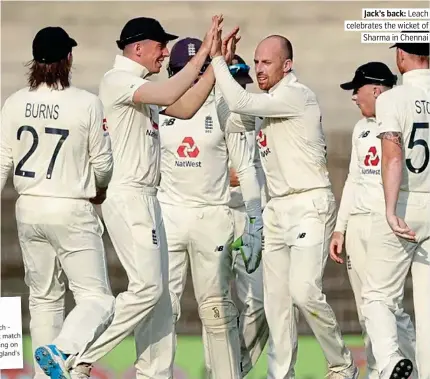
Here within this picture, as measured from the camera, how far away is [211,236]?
8.84 m

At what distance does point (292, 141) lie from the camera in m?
8.15

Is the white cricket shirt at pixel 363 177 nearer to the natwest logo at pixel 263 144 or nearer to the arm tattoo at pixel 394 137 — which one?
the natwest logo at pixel 263 144

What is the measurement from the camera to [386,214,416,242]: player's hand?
7.50 meters

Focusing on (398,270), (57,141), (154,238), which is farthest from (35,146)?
(398,270)

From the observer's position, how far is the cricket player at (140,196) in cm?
765

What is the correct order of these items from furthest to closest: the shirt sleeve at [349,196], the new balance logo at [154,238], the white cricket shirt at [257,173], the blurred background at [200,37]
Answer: the blurred background at [200,37], the white cricket shirt at [257,173], the shirt sleeve at [349,196], the new balance logo at [154,238]

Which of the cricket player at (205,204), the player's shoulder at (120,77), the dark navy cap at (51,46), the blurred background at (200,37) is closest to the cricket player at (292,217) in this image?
the cricket player at (205,204)

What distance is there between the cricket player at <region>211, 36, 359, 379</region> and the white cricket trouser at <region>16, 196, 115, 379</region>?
1.06 metres

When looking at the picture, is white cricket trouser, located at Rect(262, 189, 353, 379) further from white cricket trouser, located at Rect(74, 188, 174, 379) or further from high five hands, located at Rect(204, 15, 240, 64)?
high five hands, located at Rect(204, 15, 240, 64)

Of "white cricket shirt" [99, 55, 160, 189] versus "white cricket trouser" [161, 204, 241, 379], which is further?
"white cricket trouser" [161, 204, 241, 379]

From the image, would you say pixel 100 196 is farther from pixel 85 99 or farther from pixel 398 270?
pixel 398 270

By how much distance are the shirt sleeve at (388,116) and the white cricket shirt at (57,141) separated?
1456mm

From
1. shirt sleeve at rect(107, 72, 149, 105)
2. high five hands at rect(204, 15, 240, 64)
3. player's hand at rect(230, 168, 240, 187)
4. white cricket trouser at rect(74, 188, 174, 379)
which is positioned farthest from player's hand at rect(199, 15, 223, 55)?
player's hand at rect(230, 168, 240, 187)

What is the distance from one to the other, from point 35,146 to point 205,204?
1673mm
